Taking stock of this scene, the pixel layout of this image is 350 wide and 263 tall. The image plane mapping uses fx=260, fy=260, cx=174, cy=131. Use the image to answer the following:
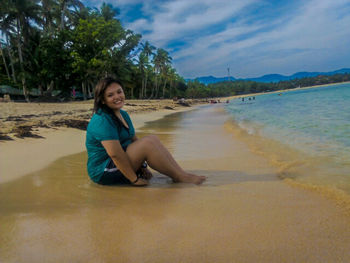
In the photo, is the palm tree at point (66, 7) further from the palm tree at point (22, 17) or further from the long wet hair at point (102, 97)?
the long wet hair at point (102, 97)

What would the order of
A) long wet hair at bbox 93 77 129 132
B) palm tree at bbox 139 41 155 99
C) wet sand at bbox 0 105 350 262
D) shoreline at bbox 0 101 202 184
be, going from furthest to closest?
palm tree at bbox 139 41 155 99
shoreline at bbox 0 101 202 184
long wet hair at bbox 93 77 129 132
wet sand at bbox 0 105 350 262

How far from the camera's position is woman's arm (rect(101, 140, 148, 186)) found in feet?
8.09

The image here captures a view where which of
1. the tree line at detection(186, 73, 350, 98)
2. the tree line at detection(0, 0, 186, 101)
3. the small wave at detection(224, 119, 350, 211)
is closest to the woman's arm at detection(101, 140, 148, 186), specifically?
the small wave at detection(224, 119, 350, 211)

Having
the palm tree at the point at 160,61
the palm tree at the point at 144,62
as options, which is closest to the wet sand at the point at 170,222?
the palm tree at the point at 144,62

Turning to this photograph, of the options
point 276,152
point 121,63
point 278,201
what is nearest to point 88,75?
point 121,63

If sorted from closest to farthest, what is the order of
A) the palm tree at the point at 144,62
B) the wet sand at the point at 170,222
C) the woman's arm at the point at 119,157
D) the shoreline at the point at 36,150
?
the wet sand at the point at 170,222 → the woman's arm at the point at 119,157 → the shoreline at the point at 36,150 → the palm tree at the point at 144,62

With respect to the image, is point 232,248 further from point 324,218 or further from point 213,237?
point 324,218

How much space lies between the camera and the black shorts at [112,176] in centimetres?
266

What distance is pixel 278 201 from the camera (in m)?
2.29

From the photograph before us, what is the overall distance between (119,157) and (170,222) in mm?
875

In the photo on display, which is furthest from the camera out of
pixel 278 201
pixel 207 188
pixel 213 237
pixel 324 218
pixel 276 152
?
pixel 276 152

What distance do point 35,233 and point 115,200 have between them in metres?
0.75

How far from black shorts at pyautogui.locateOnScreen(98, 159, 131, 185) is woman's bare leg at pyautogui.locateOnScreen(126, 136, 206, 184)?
0.18 meters

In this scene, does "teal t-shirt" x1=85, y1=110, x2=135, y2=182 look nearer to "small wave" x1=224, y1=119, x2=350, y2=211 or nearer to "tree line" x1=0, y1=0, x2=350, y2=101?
"small wave" x1=224, y1=119, x2=350, y2=211
